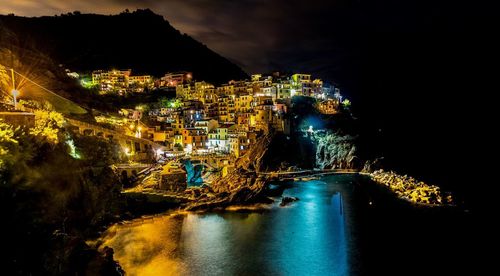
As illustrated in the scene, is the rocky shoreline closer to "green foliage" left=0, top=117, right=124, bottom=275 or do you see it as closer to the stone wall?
the stone wall

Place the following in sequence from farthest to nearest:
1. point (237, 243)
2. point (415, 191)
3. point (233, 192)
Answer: point (415, 191), point (233, 192), point (237, 243)

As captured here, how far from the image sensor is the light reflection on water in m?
21.6

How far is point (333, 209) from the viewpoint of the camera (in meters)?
35.9

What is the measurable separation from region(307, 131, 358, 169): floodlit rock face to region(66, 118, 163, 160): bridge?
30397 millimetres

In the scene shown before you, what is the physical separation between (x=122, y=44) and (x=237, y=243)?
4070 inches

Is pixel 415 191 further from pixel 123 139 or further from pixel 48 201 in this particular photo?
pixel 48 201

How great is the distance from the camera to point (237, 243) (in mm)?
26062

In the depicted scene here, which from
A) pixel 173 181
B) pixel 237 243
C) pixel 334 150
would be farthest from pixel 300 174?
pixel 237 243

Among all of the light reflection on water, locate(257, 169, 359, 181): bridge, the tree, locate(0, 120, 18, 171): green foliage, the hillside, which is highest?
the hillside

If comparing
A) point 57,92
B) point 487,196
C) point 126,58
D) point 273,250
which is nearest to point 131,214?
point 273,250

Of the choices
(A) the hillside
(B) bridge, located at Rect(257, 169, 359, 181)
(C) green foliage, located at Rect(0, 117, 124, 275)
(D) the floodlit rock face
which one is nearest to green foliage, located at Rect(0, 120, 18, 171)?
(C) green foliage, located at Rect(0, 117, 124, 275)

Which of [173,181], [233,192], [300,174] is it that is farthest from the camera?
[300,174]

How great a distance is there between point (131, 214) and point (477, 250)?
27.1 metres

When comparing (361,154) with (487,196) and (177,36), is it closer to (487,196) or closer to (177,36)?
(487,196)
